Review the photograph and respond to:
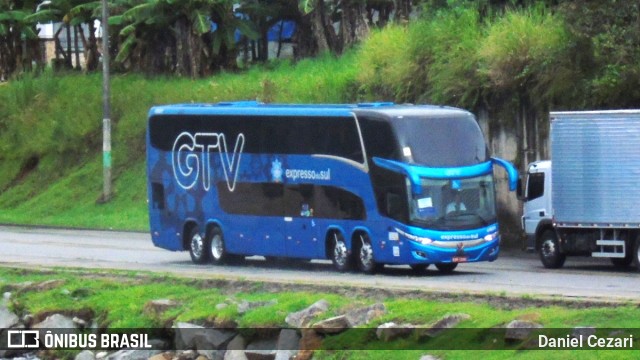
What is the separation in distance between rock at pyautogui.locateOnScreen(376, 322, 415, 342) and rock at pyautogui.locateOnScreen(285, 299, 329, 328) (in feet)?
5.12

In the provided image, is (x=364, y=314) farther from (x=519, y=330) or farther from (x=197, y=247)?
(x=197, y=247)

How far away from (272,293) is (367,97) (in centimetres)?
1990

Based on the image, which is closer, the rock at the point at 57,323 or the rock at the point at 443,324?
the rock at the point at 443,324

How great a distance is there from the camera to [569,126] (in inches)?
1168

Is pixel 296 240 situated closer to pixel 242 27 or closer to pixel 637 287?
pixel 637 287

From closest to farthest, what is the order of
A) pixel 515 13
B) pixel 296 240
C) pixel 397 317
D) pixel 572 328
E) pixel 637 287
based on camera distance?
pixel 572 328, pixel 397 317, pixel 637 287, pixel 296 240, pixel 515 13

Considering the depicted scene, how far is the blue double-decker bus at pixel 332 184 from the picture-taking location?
87.0 feet

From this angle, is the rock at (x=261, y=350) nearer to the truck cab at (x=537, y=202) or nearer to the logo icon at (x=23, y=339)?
the logo icon at (x=23, y=339)

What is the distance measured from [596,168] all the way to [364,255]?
5.39 metres

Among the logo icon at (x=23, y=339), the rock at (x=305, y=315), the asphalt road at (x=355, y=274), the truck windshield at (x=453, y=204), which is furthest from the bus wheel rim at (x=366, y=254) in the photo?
the rock at (x=305, y=315)

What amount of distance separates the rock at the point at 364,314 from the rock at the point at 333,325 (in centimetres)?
7

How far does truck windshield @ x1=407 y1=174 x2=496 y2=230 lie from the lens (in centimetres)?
2639

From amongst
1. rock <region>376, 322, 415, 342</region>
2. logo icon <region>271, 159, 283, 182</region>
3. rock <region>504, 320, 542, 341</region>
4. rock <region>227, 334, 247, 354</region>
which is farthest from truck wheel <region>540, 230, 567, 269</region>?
rock <region>504, 320, 542, 341</region>

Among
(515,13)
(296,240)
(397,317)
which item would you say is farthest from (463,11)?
(397,317)
